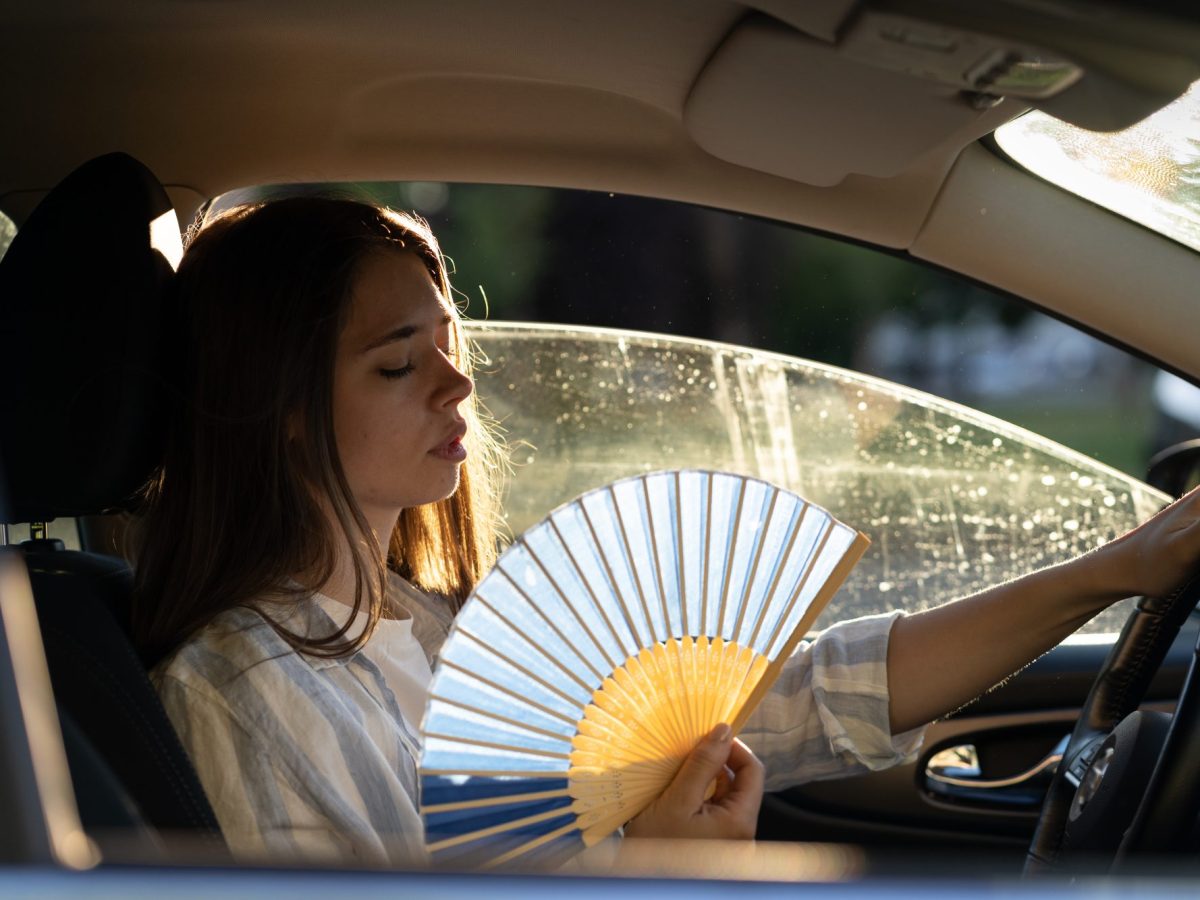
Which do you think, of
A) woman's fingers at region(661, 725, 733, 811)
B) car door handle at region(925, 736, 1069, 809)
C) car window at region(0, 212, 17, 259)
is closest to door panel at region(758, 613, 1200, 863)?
car door handle at region(925, 736, 1069, 809)

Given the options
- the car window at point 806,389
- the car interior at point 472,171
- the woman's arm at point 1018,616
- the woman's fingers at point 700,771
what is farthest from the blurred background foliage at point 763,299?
the woman's fingers at point 700,771

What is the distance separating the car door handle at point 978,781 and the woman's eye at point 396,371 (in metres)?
1.25

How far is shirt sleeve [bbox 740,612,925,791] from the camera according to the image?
74.7 inches

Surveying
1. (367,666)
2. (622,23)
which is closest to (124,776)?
(367,666)

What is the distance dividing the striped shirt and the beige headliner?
0.59m

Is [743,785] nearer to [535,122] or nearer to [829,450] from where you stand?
[535,122]

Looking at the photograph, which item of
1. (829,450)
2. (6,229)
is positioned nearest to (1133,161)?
(829,450)

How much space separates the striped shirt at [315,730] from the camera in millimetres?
1487

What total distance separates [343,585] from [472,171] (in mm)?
684

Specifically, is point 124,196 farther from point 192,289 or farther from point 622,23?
point 622,23

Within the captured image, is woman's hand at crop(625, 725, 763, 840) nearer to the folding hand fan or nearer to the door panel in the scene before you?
the folding hand fan

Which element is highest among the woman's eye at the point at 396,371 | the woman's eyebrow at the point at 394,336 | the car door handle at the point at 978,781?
the woman's eyebrow at the point at 394,336

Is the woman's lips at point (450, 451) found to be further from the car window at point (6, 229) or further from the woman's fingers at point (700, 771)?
the car window at point (6, 229)

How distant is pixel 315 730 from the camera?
5.18 feet
